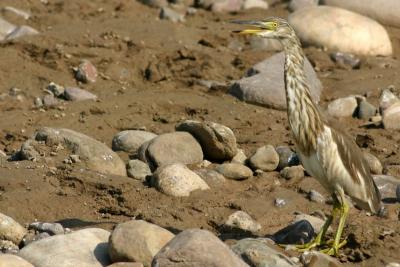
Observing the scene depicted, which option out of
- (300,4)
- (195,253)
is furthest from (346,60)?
(195,253)

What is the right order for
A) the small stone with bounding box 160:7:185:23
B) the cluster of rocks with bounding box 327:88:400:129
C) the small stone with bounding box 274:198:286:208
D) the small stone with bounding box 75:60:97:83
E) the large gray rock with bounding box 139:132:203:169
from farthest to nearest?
the small stone with bounding box 160:7:185:23, the small stone with bounding box 75:60:97:83, the cluster of rocks with bounding box 327:88:400:129, the large gray rock with bounding box 139:132:203:169, the small stone with bounding box 274:198:286:208

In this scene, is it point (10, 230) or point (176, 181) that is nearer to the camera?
point (10, 230)

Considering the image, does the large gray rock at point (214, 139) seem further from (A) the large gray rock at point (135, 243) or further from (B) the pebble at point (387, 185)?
(A) the large gray rock at point (135, 243)

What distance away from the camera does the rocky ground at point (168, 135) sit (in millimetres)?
7988

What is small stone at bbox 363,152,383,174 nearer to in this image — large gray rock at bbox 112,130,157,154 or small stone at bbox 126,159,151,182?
small stone at bbox 126,159,151,182

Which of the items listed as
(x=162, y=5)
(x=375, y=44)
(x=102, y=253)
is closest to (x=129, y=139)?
(x=102, y=253)

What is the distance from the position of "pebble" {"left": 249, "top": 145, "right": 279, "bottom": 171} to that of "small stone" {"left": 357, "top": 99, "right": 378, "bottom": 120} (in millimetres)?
1867

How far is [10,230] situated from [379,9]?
773 centimetres

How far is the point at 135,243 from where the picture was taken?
7.34 m

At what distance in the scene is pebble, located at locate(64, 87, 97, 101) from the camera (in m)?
11.8

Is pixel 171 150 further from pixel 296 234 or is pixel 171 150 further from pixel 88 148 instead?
pixel 296 234

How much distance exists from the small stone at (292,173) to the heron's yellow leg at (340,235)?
147 cm

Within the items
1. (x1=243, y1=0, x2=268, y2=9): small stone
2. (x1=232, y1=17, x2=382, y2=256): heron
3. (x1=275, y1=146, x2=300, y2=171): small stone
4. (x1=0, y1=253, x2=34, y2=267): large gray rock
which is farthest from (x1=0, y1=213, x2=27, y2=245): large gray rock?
(x1=243, y1=0, x2=268, y2=9): small stone

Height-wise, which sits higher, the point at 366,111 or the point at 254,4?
the point at 366,111
